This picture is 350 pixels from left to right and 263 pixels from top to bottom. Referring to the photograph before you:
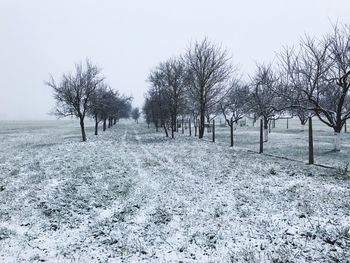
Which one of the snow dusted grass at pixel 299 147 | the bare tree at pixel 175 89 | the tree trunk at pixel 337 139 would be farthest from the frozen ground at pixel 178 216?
the bare tree at pixel 175 89

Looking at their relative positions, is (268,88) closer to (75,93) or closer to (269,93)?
(269,93)

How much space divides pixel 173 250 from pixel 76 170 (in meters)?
9.69

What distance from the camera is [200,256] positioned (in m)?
5.32

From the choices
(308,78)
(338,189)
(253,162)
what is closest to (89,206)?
(338,189)

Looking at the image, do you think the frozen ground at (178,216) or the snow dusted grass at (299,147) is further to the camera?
the snow dusted grass at (299,147)

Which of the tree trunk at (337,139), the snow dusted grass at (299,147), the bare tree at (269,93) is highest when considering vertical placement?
the bare tree at (269,93)

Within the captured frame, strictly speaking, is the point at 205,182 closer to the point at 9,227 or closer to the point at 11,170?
the point at 9,227

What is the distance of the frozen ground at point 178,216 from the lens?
5473 mm

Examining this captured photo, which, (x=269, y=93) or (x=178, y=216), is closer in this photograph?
(x=178, y=216)

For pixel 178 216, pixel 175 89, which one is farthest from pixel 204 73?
pixel 178 216

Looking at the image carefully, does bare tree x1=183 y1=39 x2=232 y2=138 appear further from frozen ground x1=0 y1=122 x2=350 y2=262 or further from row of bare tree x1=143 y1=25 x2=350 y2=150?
frozen ground x1=0 y1=122 x2=350 y2=262

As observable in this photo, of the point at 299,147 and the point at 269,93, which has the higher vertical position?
the point at 269,93

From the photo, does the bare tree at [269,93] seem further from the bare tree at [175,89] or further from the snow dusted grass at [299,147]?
the bare tree at [175,89]

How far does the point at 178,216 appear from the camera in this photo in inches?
292
